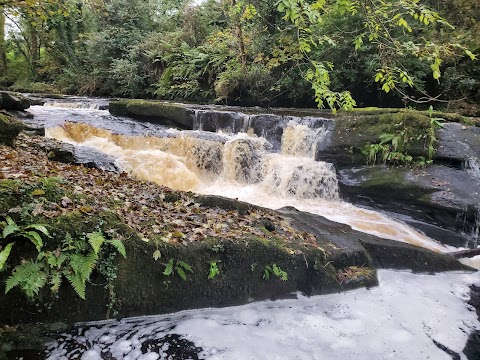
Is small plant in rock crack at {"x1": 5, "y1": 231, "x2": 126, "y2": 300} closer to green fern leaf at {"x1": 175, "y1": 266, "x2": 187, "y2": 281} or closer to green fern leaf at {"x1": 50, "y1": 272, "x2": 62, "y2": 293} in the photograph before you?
green fern leaf at {"x1": 50, "y1": 272, "x2": 62, "y2": 293}

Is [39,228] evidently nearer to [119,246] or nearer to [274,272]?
[119,246]

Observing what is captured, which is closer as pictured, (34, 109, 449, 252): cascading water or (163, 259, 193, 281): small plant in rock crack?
(163, 259, 193, 281): small plant in rock crack

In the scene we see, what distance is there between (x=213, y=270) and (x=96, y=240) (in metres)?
1.31

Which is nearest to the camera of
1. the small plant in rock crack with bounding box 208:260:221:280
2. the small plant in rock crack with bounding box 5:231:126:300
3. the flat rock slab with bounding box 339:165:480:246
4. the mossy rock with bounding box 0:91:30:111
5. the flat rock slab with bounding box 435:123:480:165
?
the small plant in rock crack with bounding box 5:231:126:300

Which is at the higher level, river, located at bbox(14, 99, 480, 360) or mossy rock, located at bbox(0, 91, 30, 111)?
mossy rock, located at bbox(0, 91, 30, 111)

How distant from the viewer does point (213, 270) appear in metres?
3.95

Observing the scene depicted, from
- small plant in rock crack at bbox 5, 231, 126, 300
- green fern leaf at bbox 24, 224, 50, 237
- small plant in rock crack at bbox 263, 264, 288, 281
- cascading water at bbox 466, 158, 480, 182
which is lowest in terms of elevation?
small plant in rock crack at bbox 263, 264, 288, 281

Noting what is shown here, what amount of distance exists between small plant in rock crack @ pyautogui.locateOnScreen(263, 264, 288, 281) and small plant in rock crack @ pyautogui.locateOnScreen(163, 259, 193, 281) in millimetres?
960

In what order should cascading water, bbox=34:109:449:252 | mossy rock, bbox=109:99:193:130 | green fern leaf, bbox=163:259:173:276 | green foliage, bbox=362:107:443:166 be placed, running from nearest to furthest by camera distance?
green fern leaf, bbox=163:259:173:276 → green foliage, bbox=362:107:443:166 → cascading water, bbox=34:109:449:252 → mossy rock, bbox=109:99:193:130

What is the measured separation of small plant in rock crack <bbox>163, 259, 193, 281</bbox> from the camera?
373 cm

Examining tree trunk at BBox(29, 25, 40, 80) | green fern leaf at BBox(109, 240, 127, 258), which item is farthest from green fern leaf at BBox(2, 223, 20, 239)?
tree trunk at BBox(29, 25, 40, 80)

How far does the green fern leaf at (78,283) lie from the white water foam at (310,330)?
46 centimetres

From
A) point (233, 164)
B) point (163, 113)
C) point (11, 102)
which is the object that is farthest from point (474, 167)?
point (11, 102)

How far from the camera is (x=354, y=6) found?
3.18 metres
